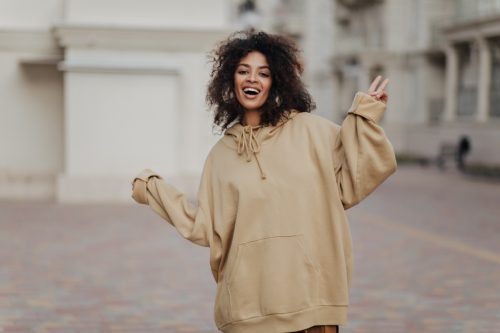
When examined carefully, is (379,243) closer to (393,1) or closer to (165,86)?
(165,86)

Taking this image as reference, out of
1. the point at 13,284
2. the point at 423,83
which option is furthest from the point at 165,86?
the point at 423,83

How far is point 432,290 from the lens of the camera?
875 centimetres

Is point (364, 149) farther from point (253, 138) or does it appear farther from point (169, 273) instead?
point (169, 273)

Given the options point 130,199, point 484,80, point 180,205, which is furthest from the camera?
point 484,80

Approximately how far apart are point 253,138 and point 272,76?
280 mm

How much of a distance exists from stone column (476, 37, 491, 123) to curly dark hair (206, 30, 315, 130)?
99.1 feet

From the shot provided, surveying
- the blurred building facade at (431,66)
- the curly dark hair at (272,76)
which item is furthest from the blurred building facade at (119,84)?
the blurred building facade at (431,66)

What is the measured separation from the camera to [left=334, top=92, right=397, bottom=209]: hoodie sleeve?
12.3 feet

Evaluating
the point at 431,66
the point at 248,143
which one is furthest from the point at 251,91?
the point at 431,66

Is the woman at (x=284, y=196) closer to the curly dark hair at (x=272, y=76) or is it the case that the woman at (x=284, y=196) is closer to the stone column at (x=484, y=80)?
the curly dark hair at (x=272, y=76)

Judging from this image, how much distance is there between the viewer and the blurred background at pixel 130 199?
797 cm

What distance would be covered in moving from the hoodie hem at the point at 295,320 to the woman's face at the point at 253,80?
2.83 ft

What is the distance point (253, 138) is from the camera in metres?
3.84

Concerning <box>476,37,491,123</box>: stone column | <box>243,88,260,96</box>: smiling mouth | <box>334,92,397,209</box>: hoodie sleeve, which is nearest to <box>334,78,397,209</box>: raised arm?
<box>334,92,397,209</box>: hoodie sleeve
